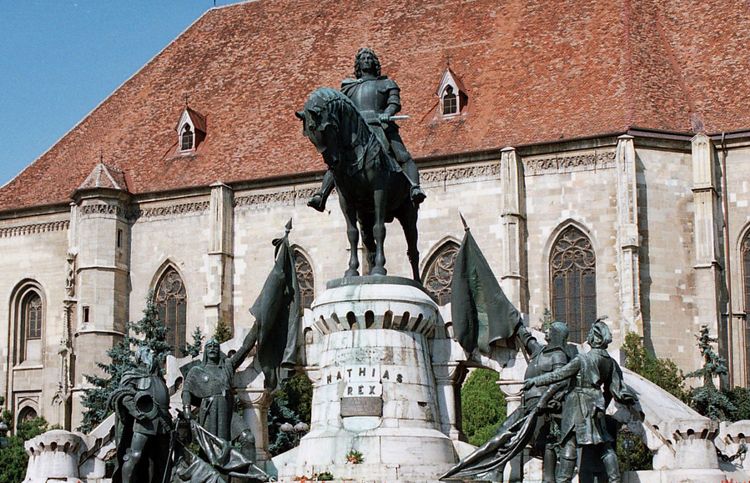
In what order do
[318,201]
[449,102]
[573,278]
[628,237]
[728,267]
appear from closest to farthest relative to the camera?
1. [318,201]
2. [628,237]
3. [728,267]
4. [573,278]
5. [449,102]

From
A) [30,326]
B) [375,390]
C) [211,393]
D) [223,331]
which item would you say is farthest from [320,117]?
[30,326]

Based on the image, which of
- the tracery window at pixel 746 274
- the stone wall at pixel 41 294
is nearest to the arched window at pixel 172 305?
the stone wall at pixel 41 294

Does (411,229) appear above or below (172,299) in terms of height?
below

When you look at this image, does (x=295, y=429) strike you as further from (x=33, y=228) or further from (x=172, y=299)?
(x=33, y=228)

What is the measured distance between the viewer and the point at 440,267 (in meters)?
39.5

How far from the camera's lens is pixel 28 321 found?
45156 millimetres

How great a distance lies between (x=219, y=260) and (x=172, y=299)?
103 inches

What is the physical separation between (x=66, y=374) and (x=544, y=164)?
50.5 ft

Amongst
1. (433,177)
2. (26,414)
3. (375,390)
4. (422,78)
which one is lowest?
(375,390)

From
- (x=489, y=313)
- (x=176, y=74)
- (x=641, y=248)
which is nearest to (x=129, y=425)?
(x=489, y=313)

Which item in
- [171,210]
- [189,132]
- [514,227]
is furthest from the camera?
[189,132]

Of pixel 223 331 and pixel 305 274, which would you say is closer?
pixel 223 331

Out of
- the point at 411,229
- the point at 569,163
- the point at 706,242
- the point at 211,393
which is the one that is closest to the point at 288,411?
the point at 569,163

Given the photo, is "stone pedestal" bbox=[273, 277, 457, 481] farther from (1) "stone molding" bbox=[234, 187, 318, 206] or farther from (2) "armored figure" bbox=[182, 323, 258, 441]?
(1) "stone molding" bbox=[234, 187, 318, 206]
